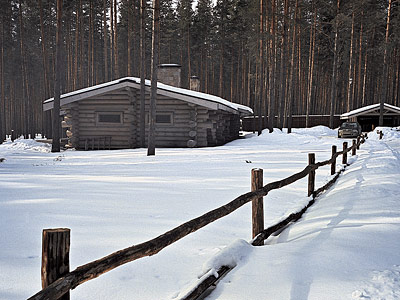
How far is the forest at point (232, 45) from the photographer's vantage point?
3002 centimetres

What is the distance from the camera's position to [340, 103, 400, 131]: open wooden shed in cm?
3619

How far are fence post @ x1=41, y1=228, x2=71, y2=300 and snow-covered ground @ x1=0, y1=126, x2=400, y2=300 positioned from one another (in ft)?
4.53

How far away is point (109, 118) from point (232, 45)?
28561 mm

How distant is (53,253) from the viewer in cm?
174

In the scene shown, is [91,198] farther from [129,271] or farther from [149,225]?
[129,271]

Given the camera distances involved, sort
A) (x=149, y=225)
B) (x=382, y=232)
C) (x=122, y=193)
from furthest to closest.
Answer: (x=122, y=193) → (x=149, y=225) → (x=382, y=232)

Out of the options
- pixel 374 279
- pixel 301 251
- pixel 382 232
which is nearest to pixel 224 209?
pixel 301 251

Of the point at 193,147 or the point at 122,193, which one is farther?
the point at 193,147

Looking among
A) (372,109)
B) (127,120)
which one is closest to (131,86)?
(127,120)

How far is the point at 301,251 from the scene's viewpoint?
12.2 ft

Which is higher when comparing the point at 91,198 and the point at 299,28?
the point at 299,28

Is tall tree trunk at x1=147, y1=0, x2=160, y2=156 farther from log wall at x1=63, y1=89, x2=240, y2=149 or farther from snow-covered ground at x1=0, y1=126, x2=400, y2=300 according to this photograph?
snow-covered ground at x1=0, y1=126, x2=400, y2=300

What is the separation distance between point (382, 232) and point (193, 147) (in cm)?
1642

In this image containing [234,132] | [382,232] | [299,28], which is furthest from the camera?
[299,28]
